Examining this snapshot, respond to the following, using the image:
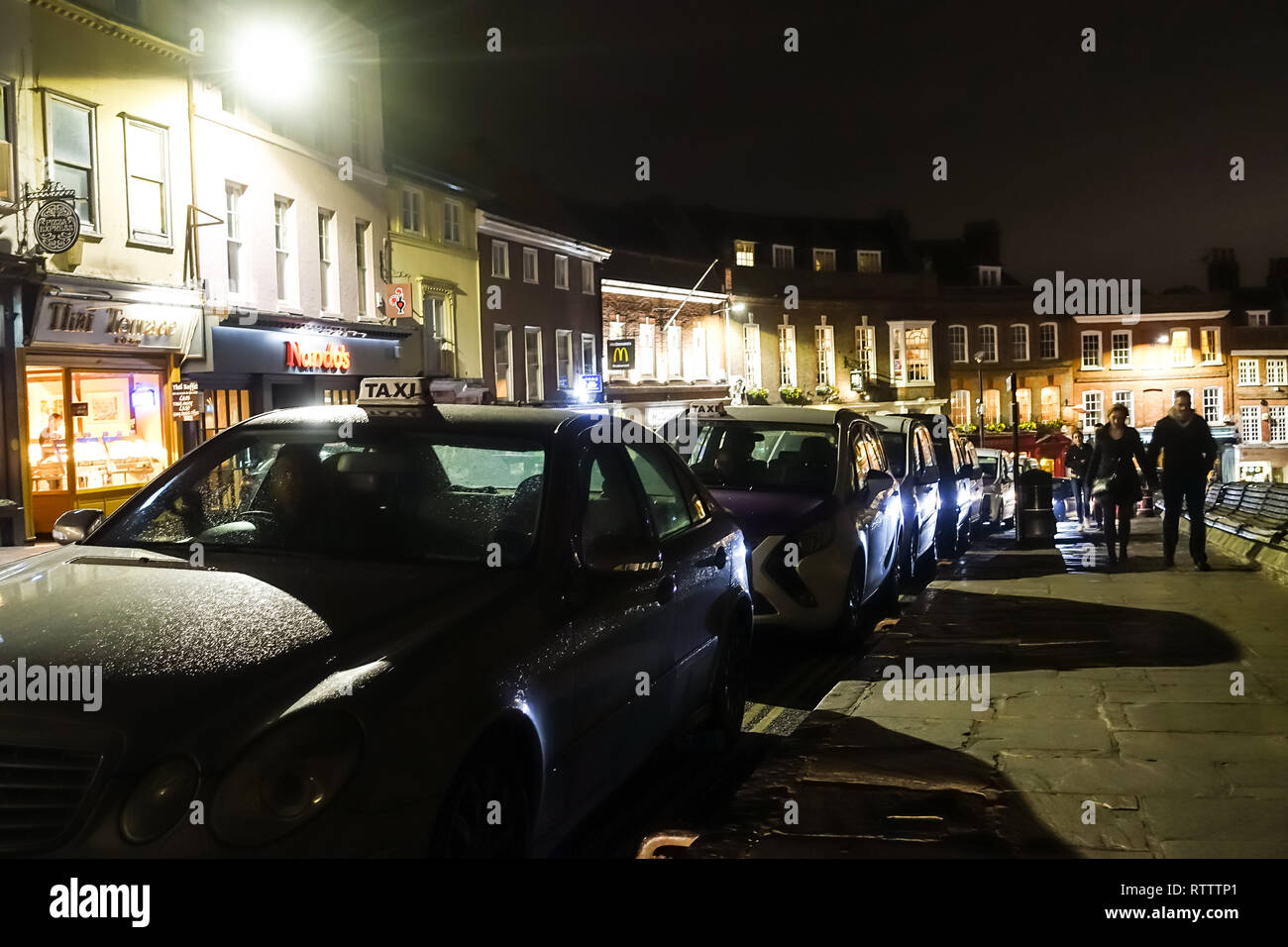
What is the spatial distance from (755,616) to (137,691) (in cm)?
611

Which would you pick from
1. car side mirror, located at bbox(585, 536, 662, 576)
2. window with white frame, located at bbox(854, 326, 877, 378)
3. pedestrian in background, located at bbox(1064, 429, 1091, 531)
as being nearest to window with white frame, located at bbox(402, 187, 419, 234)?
pedestrian in background, located at bbox(1064, 429, 1091, 531)

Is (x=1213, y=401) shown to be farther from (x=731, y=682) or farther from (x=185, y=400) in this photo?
(x=731, y=682)

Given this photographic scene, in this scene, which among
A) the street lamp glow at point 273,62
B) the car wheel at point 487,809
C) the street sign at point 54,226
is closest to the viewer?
the car wheel at point 487,809

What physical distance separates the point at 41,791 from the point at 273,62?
25.6 metres

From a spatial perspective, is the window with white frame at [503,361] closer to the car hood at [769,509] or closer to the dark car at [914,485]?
the dark car at [914,485]

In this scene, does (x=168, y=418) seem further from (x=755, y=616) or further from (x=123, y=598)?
(x=123, y=598)

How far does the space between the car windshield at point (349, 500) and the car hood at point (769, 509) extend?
149 inches

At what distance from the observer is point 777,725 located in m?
7.02

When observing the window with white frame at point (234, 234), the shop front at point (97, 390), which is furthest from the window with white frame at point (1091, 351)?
the shop front at point (97, 390)

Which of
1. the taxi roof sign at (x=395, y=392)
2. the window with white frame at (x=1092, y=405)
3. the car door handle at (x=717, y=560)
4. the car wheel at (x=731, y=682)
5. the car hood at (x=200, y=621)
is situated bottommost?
the car wheel at (x=731, y=682)

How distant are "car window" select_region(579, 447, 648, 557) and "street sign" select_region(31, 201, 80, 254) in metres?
15.8

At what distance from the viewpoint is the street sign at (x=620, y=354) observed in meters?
45.9

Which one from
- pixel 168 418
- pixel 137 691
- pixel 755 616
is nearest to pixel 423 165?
pixel 168 418
